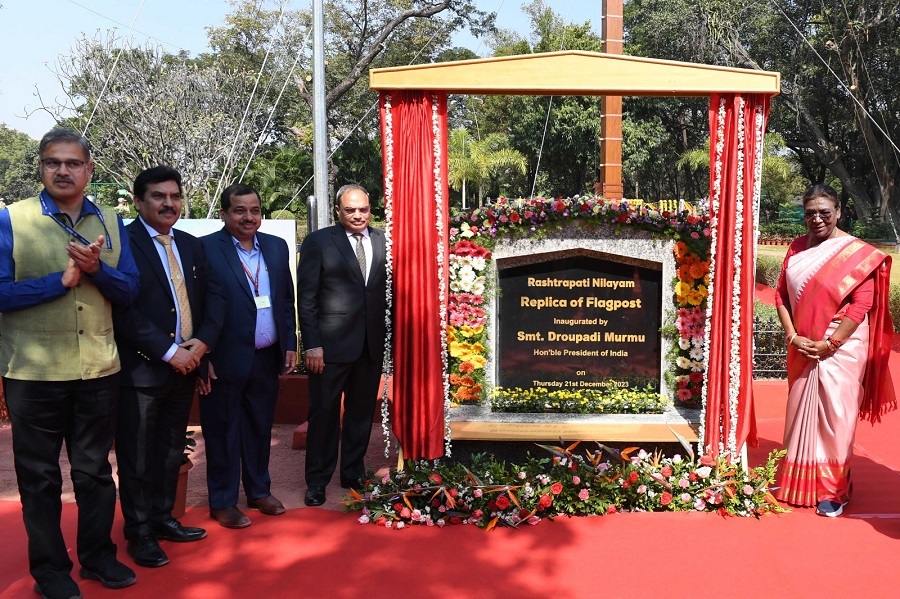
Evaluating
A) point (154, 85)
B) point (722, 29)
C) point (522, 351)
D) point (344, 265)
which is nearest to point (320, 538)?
point (344, 265)

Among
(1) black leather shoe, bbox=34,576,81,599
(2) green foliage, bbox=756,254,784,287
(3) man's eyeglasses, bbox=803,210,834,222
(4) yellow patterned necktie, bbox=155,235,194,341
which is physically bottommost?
(1) black leather shoe, bbox=34,576,81,599

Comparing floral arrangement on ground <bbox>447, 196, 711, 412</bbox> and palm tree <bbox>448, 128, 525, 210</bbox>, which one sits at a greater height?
palm tree <bbox>448, 128, 525, 210</bbox>

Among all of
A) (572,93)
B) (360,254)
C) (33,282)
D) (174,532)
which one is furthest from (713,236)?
(33,282)

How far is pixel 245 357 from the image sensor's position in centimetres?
411

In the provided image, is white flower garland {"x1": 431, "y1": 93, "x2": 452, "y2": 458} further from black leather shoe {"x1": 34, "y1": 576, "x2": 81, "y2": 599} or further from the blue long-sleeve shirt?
black leather shoe {"x1": 34, "y1": 576, "x2": 81, "y2": 599}

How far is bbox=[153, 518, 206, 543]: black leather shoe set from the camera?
3861 millimetres

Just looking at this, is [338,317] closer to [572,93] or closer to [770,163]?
[572,93]

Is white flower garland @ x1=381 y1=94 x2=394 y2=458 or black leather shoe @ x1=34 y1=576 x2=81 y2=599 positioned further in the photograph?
white flower garland @ x1=381 y1=94 x2=394 y2=458

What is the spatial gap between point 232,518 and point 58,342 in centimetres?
147

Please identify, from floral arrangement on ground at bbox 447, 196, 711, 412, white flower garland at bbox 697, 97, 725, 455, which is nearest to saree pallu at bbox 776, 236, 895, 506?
white flower garland at bbox 697, 97, 725, 455

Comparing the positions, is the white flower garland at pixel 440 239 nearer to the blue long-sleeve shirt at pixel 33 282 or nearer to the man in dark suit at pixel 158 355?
the man in dark suit at pixel 158 355

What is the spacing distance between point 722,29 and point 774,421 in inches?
1106

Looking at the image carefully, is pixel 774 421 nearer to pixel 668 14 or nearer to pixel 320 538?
pixel 320 538

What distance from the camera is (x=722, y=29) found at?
30266 mm
